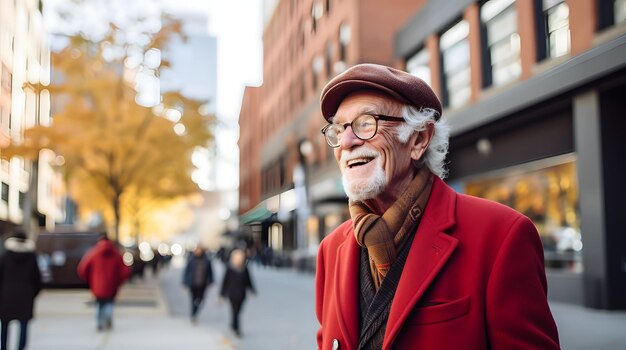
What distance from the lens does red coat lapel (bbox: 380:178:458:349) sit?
211cm

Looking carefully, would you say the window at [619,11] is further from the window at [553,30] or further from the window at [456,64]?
the window at [456,64]

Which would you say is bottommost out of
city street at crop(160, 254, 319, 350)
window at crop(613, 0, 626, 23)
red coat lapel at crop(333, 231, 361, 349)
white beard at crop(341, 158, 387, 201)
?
city street at crop(160, 254, 319, 350)

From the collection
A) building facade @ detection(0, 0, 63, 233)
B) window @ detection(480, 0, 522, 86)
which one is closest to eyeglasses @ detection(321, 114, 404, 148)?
window @ detection(480, 0, 522, 86)

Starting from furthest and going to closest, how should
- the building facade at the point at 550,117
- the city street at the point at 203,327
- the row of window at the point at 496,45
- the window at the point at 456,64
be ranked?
1. the window at the point at 456,64
2. the row of window at the point at 496,45
3. the building facade at the point at 550,117
4. the city street at the point at 203,327

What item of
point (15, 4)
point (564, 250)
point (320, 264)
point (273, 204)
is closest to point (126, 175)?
point (15, 4)

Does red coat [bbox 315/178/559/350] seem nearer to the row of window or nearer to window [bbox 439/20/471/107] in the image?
the row of window

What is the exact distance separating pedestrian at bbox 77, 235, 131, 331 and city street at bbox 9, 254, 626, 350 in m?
0.37

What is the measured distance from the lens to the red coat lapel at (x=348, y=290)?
2318 mm

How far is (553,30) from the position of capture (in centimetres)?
1584

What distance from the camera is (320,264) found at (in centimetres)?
278

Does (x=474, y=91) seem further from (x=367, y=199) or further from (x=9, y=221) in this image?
(x=9, y=221)

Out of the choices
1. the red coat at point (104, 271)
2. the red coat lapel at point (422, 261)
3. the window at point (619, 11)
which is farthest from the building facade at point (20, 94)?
the red coat lapel at point (422, 261)

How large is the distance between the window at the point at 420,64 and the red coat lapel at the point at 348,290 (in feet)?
68.8

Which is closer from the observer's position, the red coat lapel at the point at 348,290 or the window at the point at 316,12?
the red coat lapel at the point at 348,290
